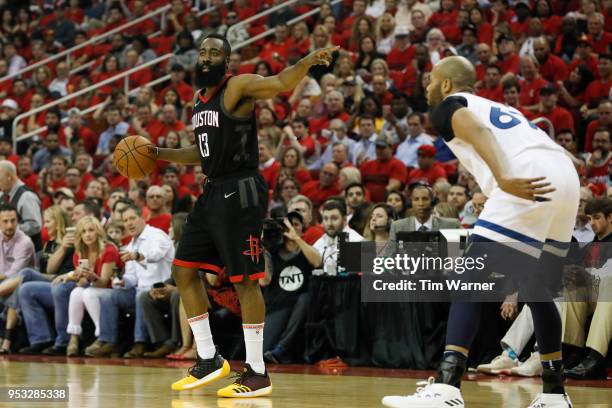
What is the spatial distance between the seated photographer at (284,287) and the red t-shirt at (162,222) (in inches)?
80.3

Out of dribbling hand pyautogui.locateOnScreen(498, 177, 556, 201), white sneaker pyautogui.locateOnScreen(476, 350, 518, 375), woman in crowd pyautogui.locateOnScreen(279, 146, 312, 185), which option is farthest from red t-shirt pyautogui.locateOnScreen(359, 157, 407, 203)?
dribbling hand pyautogui.locateOnScreen(498, 177, 556, 201)

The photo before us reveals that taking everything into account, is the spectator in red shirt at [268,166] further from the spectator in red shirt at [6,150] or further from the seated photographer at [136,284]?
the spectator in red shirt at [6,150]

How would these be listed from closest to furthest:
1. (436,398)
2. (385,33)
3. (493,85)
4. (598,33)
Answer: (436,398)
(493,85)
(598,33)
(385,33)

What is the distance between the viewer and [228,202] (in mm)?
6582

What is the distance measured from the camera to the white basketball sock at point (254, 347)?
655cm

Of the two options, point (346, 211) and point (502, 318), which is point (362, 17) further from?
point (502, 318)

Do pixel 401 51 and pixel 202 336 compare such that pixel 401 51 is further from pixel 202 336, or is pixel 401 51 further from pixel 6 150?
pixel 202 336

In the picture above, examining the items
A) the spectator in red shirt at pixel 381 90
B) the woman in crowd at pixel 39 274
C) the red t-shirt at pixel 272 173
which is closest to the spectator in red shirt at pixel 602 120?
the spectator in red shirt at pixel 381 90

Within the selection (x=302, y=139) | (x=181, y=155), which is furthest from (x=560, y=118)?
(x=181, y=155)

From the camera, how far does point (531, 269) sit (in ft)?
17.3

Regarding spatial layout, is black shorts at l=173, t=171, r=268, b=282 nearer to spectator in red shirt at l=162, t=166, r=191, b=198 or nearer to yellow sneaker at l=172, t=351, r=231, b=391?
yellow sneaker at l=172, t=351, r=231, b=391

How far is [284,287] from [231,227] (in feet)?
10.3

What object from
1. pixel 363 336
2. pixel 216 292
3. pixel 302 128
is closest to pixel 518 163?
pixel 363 336

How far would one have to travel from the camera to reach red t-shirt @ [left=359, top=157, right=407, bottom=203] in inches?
476
